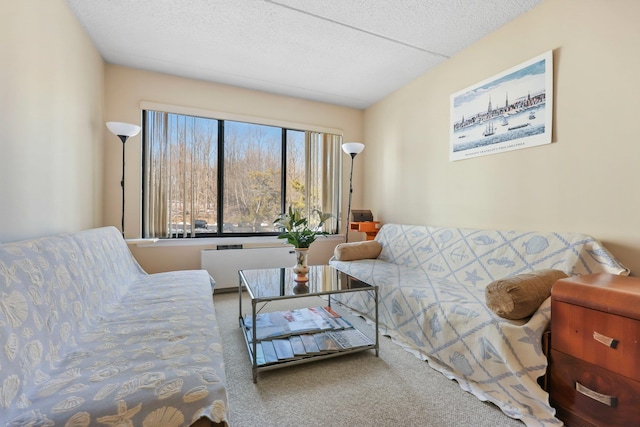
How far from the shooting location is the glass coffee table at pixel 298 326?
5.70 ft

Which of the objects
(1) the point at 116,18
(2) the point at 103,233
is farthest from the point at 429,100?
(2) the point at 103,233

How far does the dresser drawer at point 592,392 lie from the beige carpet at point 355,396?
256 millimetres

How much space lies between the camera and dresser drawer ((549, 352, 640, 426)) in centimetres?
112

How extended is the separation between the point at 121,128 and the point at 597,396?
3.66 meters

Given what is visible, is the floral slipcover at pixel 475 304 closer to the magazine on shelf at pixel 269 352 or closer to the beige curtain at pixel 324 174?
the magazine on shelf at pixel 269 352

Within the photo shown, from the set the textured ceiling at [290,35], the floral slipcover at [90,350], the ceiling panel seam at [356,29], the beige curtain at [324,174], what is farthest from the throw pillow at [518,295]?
the beige curtain at [324,174]

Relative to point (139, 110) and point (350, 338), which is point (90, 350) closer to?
point (350, 338)

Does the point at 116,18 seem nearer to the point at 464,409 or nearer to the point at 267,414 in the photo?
the point at 267,414

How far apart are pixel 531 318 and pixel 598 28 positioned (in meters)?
1.88

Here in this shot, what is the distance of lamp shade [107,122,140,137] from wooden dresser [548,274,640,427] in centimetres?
338

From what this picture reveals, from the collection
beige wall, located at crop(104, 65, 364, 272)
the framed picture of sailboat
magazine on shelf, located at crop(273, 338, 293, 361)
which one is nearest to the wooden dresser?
the framed picture of sailboat

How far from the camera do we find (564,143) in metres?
1.98

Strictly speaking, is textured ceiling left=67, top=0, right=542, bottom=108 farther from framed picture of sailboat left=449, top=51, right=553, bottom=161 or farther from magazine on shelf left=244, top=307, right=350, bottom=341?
magazine on shelf left=244, top=307, right=350, bottom=341

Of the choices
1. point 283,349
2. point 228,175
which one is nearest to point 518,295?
point 283,349
